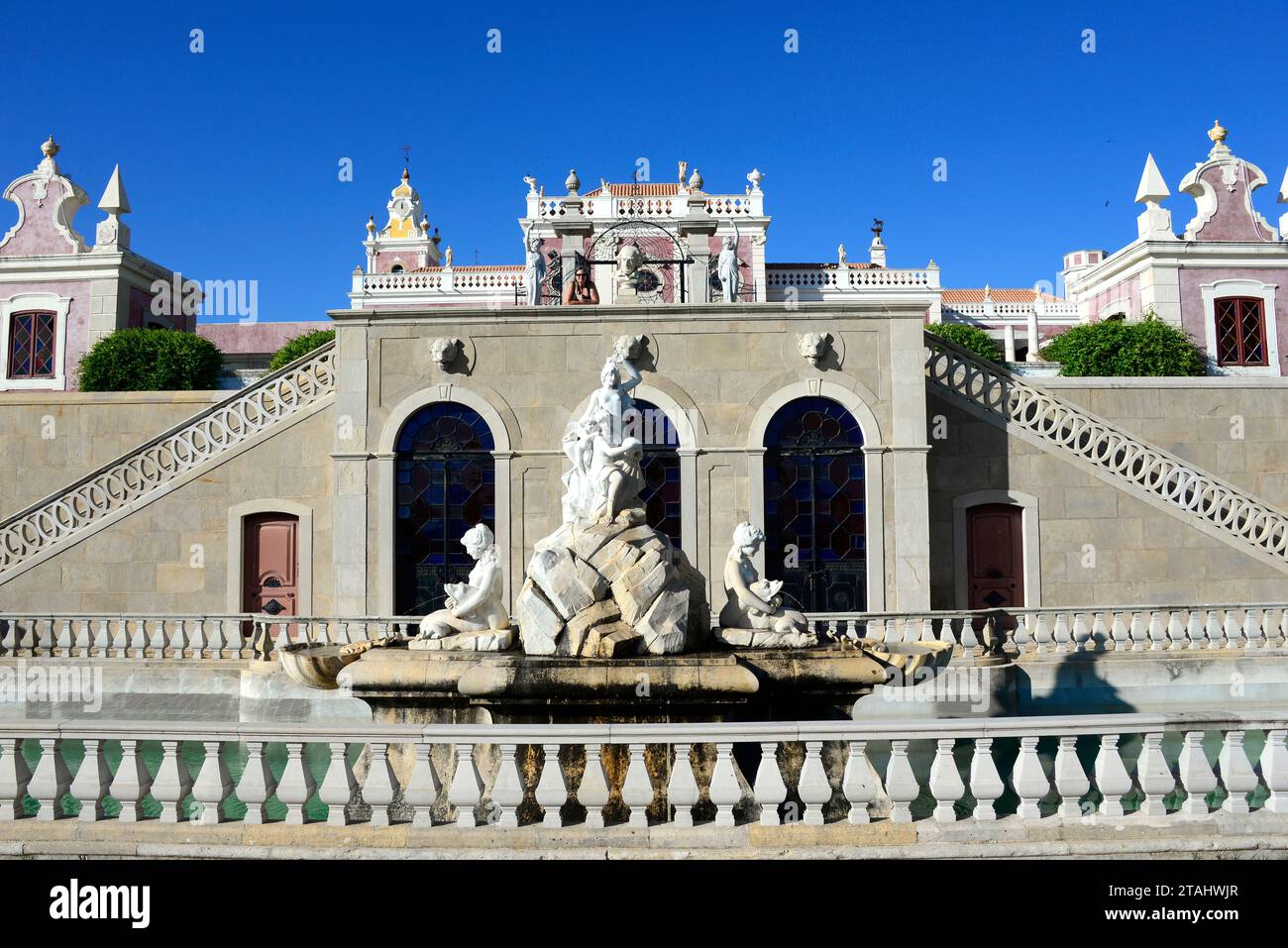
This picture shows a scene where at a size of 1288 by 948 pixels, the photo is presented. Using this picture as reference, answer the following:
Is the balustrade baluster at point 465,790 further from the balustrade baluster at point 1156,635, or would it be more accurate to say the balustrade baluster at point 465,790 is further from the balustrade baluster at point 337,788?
the balustrade baluster at point 1156,635

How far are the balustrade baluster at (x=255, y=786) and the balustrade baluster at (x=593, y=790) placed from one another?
6.63ft

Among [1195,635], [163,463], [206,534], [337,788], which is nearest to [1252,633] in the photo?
[1195,635]

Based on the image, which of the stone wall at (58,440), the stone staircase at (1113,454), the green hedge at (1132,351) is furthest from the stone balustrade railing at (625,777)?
the green hedge at (1132,351)

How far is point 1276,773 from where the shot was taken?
6.52m

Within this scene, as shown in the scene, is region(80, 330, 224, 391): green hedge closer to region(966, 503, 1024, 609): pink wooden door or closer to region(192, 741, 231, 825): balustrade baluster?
region(966, 503, 1024, 609): pink wooden door

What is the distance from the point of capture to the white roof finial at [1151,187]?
37312mm

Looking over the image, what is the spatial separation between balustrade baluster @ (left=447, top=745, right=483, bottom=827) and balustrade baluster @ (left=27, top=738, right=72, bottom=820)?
8.37ft

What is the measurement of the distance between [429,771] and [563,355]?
12.0 meters

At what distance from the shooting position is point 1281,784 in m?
6.51

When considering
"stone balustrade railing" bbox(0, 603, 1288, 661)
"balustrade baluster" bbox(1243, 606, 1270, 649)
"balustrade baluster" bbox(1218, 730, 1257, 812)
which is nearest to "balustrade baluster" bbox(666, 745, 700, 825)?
"balustrade baluster" bbox(1218, 730, 1257, 812)
